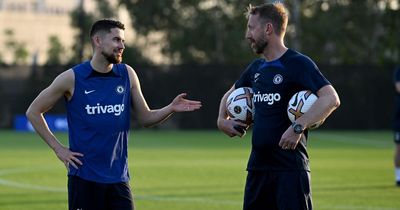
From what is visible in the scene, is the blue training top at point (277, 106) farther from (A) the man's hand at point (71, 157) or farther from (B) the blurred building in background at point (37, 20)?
(B) the blurred building in background at point (37, 20)

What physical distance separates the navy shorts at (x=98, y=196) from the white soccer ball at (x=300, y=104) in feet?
4.95

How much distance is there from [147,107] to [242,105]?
33.4 inches

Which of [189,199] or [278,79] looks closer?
[278,79]

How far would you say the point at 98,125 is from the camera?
26.5 feet

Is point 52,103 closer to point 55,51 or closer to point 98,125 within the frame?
point 98,125

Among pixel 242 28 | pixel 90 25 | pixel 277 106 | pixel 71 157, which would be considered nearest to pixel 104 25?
pixel 71 157

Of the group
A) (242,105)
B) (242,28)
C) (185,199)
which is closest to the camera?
(242,105)

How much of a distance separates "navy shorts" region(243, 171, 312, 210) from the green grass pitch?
4.76 meters

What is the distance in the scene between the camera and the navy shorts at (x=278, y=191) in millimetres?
7848

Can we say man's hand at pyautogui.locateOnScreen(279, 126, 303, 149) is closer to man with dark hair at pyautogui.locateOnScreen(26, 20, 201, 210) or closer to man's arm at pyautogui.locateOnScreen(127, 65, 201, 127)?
man's arm at pyautogui.locateOnScreen(127, 65, 201, 127)

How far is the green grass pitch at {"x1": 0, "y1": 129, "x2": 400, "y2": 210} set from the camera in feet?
44.3

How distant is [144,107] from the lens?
27.8 feet

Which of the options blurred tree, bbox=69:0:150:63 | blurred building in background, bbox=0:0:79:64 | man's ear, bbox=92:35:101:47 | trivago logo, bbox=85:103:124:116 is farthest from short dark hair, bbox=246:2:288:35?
blurred building in background, bbox=0:0:79:64

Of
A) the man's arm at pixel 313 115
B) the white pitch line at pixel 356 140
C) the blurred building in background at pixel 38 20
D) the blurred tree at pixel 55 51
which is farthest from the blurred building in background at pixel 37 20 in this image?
the man's arm at pixel 313 115
